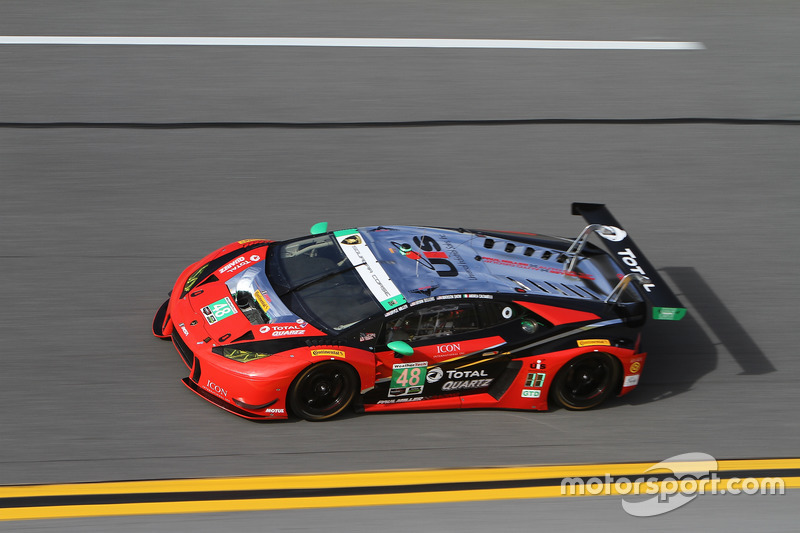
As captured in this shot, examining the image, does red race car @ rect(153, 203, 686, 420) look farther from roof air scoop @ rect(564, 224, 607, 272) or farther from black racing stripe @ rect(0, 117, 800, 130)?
black racing stripe @ rect(0, 117, 800, 130)

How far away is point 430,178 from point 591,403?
4065mm

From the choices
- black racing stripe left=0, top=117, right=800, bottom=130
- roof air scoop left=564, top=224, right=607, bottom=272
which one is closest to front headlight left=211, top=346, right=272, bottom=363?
roof air scoop left=564, top=224, right=607, bottom=272

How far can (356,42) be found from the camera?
12562 millimetres

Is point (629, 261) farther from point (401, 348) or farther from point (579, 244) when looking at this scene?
point (401, 348)

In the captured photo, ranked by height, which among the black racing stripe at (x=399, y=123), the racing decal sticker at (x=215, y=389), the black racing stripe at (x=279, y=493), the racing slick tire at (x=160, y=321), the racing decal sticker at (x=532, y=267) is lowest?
the black racing stripe at (x=279, y=493)

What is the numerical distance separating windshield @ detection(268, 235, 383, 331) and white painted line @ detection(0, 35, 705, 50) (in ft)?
19.5

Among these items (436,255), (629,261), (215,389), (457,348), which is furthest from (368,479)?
(629,261)

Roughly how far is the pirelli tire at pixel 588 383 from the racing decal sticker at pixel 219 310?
271cm

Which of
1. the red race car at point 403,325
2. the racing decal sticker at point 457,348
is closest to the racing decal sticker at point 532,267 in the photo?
the red race car at point 403,325

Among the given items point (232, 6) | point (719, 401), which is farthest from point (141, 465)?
point (232, 6)

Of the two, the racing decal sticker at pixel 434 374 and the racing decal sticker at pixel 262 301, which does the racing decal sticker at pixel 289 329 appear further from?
the racing decal sticker at pixel 434 374

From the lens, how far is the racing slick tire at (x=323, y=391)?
251 inches

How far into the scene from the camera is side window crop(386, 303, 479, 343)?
6559mm

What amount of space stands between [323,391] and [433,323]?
3.31ft
